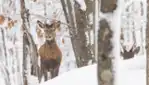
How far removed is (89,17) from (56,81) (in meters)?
0.55

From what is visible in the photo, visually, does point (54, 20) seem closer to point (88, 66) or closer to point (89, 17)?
point (89, 17)

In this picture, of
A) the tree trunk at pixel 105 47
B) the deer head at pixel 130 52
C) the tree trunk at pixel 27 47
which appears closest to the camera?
the tree trunk at pixel 105 47

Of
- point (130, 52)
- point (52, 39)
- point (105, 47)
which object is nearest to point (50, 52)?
point (52, 39)

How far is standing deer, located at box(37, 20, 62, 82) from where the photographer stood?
2414mm

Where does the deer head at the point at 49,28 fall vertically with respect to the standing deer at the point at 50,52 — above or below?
above

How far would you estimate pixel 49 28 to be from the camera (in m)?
2.41

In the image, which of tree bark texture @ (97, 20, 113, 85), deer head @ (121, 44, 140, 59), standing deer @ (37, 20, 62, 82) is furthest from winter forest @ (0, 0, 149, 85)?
tree bark texture @ (97, 20, 113, 85)

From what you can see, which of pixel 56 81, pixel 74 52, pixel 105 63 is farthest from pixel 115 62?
pixel 56 81

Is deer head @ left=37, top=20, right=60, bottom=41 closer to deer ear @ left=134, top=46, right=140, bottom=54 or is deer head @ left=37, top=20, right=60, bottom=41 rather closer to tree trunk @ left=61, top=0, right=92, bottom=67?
tree trunk @ left=61, top=0, right=92, bottom=67

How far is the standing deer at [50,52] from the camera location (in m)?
2.41

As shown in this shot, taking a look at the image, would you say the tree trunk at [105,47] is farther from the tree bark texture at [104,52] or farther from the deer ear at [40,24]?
the deer ear at [40,24]

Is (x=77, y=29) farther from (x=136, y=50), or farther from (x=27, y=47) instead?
(x=136, y=50)

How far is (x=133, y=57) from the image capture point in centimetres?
271

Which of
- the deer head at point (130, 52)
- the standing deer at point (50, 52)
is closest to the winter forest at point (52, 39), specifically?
the standing deer at point (50, 52)
